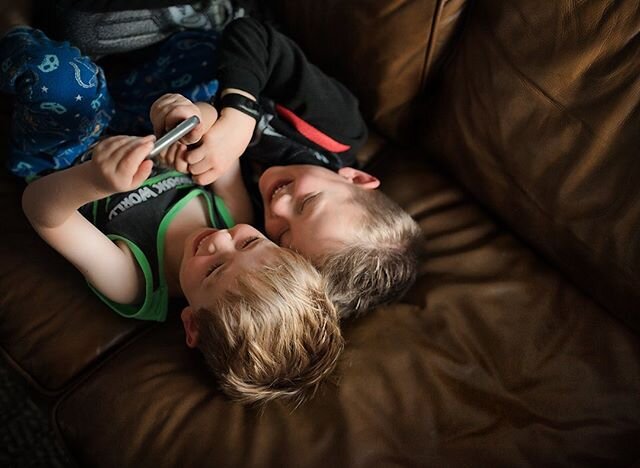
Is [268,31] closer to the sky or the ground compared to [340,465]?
closer to the sky

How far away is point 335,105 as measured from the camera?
1093 mm

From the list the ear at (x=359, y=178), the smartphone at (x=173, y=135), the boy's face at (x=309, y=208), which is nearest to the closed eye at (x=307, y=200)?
the boy's face at (x=309, y=208)

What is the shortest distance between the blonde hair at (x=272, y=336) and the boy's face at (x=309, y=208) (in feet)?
0.27

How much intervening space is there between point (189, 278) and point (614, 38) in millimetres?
727

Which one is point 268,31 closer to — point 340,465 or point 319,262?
point 319,262

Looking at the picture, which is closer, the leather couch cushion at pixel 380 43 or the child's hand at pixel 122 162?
the child's hand at pixel 122 162

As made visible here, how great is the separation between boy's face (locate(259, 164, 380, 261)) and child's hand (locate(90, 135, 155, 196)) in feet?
0.97

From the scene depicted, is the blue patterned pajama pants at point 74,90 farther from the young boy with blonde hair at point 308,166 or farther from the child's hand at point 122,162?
the child's hand at point 122,162

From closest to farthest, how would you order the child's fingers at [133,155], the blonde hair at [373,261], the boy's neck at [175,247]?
the child's fingers at [133,155]
the blonde hair at [373,261]
the boy's neck at [175,247]

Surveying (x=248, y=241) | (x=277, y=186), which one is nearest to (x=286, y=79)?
(x=277, y=186)

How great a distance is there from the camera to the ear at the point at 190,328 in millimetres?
897

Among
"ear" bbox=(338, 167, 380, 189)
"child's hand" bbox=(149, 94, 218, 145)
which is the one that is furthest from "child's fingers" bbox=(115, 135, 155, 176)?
"ear" bbox=(338, 167, 380, 189)

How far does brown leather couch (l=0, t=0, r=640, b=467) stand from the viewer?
829mm

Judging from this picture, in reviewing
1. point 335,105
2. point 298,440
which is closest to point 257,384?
point 298,440
